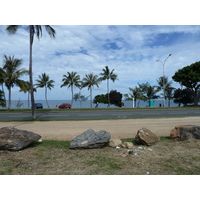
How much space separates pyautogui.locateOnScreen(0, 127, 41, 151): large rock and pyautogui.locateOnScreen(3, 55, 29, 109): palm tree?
841 inches

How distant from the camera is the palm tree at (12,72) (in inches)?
975

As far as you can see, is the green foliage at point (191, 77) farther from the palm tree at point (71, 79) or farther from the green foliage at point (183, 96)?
the palm tree at point (71, 79)

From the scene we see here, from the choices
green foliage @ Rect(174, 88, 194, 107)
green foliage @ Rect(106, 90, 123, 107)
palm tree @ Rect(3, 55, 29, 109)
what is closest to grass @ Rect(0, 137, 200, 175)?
palm tree @ Rect(3, 55, 29, 109)

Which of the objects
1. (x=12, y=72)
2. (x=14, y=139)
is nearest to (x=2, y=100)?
(x=12, y=72)

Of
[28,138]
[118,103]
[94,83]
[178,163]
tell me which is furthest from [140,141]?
[118,103]

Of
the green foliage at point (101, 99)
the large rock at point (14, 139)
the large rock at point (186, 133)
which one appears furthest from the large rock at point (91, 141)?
the green foliage at point (101, 99)

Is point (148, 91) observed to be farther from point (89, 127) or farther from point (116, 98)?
point (89, 127)

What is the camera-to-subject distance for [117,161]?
4.22 m

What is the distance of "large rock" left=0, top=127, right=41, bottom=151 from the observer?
16.6 feet

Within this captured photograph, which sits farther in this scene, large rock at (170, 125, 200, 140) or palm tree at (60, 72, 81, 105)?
palm tree at (60, 72, 81, 105)

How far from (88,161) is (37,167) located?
132cm

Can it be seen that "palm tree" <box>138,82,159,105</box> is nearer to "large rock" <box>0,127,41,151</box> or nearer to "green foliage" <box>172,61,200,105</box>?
"green foliage" <box>172,61,200,105</box>

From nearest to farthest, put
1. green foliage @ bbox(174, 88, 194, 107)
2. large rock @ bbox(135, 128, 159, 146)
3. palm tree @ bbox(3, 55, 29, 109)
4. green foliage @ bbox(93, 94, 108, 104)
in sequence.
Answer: large rock @ bbox(135, 128, 159, 146) < palm tree @ bbox(3, 55, 29, 109) < green foliage @ bbox(174, 88, 194, 107) < green foliage @ bbox(93, 94, 108, 104)

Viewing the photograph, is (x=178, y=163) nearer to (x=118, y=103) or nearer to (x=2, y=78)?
(x=2, y=78)
